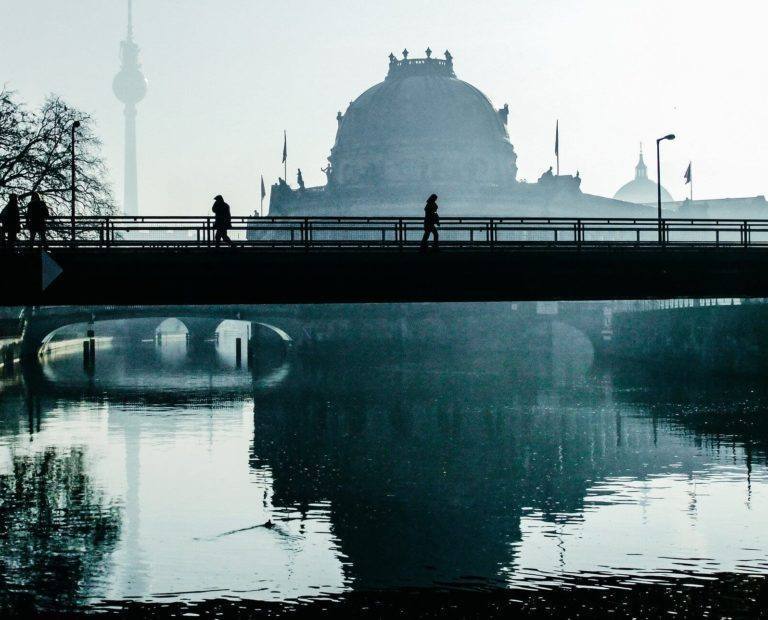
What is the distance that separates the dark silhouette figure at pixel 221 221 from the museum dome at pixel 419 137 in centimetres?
14293

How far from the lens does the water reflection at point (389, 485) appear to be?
3381 cm

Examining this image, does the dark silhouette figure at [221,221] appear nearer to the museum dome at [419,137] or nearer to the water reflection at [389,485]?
the water reflection at [389,485]

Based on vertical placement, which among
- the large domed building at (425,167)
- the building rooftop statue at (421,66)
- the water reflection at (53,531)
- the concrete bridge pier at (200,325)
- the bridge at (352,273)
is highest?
the building rooftop statue at (421,66)

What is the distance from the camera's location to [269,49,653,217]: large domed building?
181 meters

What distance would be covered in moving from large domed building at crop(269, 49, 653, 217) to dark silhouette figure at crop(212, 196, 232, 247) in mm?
137967

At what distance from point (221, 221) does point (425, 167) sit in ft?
486

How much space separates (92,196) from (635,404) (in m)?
36.0

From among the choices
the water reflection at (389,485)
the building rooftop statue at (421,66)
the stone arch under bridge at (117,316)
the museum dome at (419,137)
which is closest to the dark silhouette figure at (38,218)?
the water reflection at (389,485)

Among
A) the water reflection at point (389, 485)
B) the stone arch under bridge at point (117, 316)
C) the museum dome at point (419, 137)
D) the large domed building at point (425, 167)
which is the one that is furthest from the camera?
the museum dome at point (419, 137)

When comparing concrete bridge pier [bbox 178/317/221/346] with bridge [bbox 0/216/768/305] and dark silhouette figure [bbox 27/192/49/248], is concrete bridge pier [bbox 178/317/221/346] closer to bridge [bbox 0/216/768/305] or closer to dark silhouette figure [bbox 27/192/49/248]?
dark silhouette figure [bbox 27/192/49/248]

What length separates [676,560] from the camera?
34188mm

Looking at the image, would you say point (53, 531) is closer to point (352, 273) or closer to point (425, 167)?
point (352, 273)

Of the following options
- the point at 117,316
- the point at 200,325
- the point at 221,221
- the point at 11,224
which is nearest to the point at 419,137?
the point at 200,325

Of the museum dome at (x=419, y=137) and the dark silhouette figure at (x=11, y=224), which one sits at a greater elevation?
the museum dome at (x=419, y=137)
